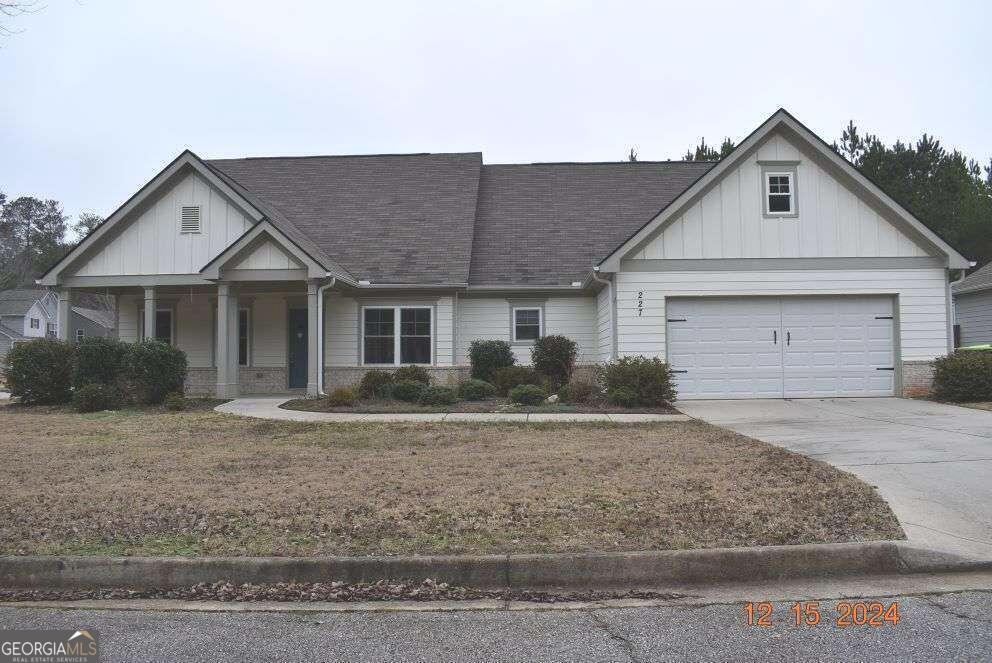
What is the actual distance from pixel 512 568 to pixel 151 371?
13.8 meters

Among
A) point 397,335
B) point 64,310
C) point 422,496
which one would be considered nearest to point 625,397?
point 397,335

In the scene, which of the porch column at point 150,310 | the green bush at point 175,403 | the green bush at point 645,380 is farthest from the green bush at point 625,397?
the porch column at point 150,310

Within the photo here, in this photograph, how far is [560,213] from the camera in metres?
23.2

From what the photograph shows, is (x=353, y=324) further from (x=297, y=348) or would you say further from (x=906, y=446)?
(x=906, y=446)

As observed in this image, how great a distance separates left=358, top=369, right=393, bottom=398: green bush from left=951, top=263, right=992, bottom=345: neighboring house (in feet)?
71.0

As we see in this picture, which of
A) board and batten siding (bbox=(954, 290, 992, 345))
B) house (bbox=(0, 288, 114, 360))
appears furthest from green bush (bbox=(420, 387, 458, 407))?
house (bbox=(0, 288, 114, 360))

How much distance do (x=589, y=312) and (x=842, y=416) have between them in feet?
26.4

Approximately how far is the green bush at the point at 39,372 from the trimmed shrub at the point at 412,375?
7.40 m

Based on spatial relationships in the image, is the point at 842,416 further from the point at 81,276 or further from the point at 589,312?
the point at 81,276

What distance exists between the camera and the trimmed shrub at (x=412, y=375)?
17.7 meters

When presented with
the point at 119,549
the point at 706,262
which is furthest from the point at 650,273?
the point at 119,549

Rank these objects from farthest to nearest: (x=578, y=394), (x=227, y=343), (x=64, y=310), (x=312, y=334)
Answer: (x=64, y=310), (x=227, y=343), (x=312, y=334), (x=578, y=394)
